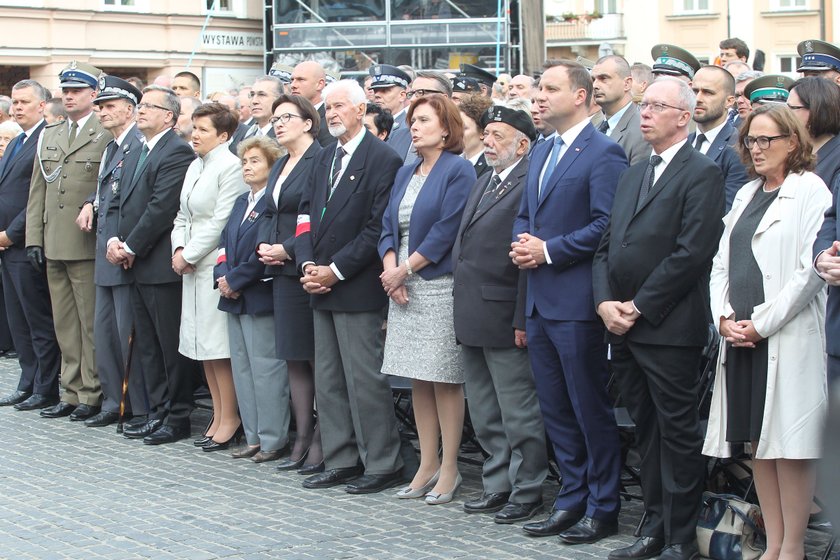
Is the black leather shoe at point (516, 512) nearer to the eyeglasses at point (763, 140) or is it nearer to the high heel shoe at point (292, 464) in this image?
the high heel shoe at point (292, 464)

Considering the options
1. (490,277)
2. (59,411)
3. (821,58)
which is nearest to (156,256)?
(59,411)

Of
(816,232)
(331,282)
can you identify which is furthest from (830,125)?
(331,282)

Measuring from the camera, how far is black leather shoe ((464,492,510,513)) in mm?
7281

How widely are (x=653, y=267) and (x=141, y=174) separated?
455 cm

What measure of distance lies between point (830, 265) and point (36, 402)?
23.3 ft

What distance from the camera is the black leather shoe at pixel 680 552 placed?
246 inches

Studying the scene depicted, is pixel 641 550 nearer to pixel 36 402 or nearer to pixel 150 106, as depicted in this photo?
pixel 150 106

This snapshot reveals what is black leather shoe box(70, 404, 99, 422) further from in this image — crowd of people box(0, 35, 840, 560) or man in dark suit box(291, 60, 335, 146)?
man in dark suit box(291, 60, 335, 146)

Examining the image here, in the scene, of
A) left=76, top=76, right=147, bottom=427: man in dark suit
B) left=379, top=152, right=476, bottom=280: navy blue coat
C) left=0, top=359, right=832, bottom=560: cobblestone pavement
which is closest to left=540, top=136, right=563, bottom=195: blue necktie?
left=379, top=152, right=476, bottom=280: navy blue coat

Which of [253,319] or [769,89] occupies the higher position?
[769,89]

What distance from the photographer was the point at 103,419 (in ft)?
32.9

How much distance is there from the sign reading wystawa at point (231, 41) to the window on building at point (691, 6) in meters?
19.9

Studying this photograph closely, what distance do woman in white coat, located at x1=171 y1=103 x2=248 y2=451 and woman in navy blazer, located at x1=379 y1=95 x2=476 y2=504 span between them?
1.76 metres

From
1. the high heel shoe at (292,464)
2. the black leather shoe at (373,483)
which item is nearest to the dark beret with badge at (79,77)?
the high heel shoe at (292,464)
